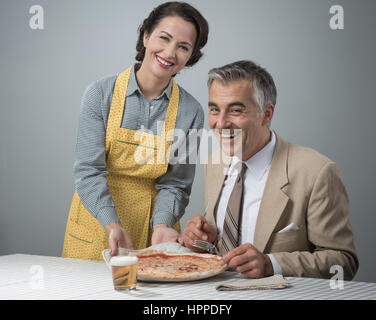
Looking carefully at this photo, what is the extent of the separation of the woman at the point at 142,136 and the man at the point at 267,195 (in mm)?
300

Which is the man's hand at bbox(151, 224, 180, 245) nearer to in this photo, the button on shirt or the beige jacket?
the button on shirt

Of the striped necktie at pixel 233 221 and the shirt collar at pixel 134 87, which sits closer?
the striped necktie at pixel 233 221

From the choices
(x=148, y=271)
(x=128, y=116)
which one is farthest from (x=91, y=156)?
(x=148, y=271)

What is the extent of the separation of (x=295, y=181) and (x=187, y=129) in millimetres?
656

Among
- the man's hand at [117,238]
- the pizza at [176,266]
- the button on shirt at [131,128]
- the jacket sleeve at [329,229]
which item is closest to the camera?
the pizza at [176,266]

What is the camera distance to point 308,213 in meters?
1.89

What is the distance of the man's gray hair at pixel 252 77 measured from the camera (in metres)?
2.02

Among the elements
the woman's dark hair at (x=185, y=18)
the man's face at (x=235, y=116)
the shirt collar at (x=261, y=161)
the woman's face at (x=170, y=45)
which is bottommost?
the shirt collar at (x=261, y=161)

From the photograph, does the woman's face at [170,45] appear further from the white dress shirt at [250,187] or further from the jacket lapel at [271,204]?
Answer: the jacket lapel at [271,204]

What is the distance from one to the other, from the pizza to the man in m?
0.19

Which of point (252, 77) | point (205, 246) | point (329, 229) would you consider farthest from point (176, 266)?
point (252, 77)

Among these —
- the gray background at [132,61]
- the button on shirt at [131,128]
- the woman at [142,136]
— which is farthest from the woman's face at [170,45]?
the gray background at [132,61]

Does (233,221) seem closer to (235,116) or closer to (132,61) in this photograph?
(235,116)

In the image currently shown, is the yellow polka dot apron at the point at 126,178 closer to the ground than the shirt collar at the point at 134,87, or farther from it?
closer to the ground
